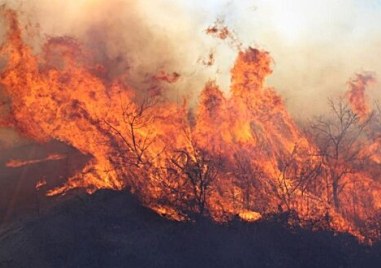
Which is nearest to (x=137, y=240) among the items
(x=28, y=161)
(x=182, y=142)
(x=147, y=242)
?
(x=147, y=242)

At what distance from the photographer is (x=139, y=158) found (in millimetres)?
28406

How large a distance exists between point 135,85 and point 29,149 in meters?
6.94

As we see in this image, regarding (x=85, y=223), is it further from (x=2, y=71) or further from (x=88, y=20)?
(x=88, y=20)

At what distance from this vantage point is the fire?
2772cm

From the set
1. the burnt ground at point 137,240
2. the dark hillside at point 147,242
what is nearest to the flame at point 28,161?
the burnt ground at point 137,240

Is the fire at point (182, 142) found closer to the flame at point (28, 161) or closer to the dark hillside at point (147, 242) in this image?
the flame at point (28, 161)

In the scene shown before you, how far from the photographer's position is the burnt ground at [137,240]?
23.9 metres

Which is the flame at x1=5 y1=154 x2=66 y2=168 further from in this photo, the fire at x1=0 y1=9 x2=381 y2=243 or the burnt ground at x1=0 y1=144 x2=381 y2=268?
the burnt ground at x1=0 y1=144 x2=381 y2=268

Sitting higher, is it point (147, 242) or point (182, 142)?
point (182, 142)

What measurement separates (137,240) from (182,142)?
649cm

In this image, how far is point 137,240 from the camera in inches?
977

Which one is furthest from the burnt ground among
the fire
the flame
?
the flame

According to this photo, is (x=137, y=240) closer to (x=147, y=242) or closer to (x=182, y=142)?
(x=147, y=242)

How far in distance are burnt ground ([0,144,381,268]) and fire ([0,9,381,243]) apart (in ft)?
3.28
